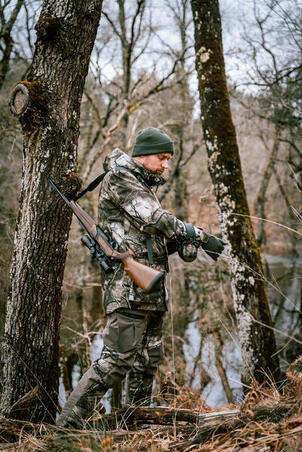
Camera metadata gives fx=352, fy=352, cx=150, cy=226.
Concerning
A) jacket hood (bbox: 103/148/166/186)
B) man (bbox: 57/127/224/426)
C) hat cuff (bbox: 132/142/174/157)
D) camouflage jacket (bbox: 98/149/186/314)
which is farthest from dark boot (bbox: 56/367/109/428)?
hat cuff (bbox: 132/142/174/157)

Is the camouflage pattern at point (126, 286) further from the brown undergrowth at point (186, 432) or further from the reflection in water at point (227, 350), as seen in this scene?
the reflection in water at point (227, 350)

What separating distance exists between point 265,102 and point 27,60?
5876 millimetres

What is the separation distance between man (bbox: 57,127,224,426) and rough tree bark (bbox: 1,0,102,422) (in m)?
0.37

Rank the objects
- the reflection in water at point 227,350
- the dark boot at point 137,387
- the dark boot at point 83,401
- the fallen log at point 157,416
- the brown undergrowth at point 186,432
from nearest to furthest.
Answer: the brown undergrowth at point 186,432, the fallen log at point 157,416, the dark boot at point 83,401, the dark boot at point 137,387, the reflection in water at point 227,350

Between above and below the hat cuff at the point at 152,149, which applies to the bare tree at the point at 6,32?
above

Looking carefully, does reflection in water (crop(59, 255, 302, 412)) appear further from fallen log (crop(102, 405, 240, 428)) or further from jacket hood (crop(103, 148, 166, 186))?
jacket hood (crop(103, 148, 166, 186))

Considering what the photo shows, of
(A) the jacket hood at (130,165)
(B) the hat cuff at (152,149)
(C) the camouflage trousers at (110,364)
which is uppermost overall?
(B) the hat cuff at (152,149)

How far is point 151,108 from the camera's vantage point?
1180 centimetres

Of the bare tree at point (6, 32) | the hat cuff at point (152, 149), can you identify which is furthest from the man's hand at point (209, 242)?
the bare tree at point (6, 32)

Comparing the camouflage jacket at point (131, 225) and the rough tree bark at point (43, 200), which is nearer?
the camouflage jacket at point (131, 225)

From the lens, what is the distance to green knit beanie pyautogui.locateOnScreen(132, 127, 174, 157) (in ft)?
8.57

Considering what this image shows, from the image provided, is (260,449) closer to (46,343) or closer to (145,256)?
(145,256)

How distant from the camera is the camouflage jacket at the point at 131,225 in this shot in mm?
2418

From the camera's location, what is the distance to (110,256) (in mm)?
2484
